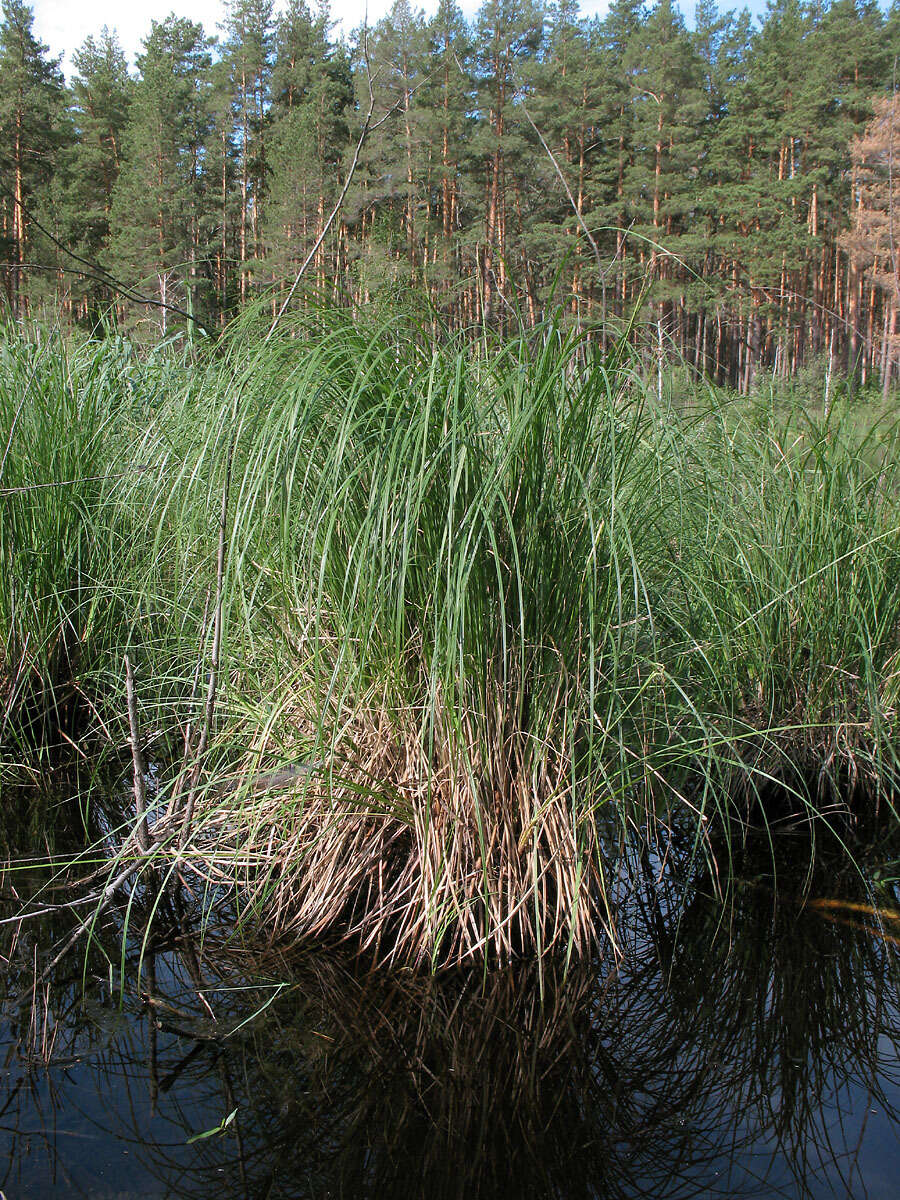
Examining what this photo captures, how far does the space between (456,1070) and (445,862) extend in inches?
16.0

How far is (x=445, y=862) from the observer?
6.08 feet

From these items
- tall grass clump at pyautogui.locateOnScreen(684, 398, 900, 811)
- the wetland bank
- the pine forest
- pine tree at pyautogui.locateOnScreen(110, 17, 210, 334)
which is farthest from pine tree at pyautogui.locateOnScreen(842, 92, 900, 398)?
the wetland bank

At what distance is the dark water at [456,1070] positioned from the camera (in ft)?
4.48

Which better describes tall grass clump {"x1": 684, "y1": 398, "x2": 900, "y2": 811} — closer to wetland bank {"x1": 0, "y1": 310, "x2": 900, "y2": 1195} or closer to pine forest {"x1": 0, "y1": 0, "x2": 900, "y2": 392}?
wetland bank {"x1": 0, "y1": 310, "x2": 900, "y2": 1195}

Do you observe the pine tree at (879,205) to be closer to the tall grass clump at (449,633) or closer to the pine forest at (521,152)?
the pine forest at (521,152)

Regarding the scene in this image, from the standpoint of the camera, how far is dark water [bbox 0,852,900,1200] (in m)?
1.37

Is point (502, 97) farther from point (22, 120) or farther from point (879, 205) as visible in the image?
point (22, 120)

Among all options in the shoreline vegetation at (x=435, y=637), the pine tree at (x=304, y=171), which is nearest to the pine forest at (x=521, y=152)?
the pine tree at (x=304, y=171)

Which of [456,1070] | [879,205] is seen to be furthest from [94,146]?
[456,1070]

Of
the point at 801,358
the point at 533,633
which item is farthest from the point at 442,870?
the point at 801,358

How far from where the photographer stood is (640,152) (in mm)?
25016

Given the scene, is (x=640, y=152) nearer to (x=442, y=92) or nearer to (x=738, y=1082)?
(x=442, y=92)

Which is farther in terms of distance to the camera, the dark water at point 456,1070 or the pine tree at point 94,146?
the pine tree at point 94,146

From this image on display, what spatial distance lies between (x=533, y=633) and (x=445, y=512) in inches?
12.6
